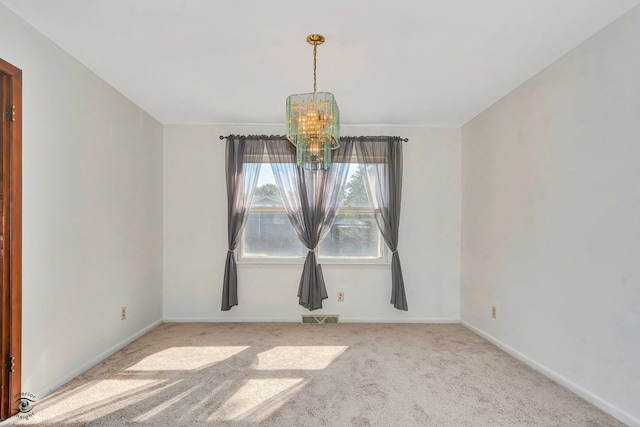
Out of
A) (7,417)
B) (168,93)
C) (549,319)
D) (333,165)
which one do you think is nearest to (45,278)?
(7,417)

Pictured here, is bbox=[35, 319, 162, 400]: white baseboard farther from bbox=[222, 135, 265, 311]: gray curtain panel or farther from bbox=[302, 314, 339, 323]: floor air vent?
bbox=[302, 314, 339, 323]: floor air vent

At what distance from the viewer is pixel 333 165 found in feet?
13.9

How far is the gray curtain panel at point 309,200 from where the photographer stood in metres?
4.15

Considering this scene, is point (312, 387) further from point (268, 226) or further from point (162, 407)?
point (268, 226)

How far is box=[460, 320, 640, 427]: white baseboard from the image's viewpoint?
2.03 metres

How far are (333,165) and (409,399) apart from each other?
2716 mm

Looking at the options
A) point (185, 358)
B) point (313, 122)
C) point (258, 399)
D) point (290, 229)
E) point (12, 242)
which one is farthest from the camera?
point (290, 229)

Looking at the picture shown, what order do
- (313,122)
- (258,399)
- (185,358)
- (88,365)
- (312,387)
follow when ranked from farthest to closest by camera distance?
(185,358) < (88,365) < (312,387) < (258,399) < (313,122)

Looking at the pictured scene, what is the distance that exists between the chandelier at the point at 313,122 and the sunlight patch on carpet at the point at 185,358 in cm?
202

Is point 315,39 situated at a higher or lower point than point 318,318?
higher

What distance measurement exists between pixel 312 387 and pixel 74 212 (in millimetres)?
2310

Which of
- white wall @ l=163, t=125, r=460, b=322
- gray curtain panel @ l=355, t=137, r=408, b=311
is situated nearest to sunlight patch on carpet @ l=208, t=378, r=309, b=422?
white wall @ l=163, t=125, r=460, b=322

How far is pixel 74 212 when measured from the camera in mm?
2639

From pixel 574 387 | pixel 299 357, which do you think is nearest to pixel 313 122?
pixel 299 357
